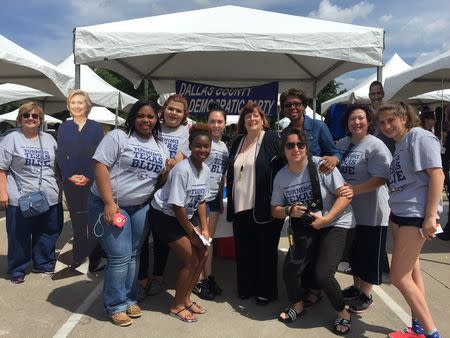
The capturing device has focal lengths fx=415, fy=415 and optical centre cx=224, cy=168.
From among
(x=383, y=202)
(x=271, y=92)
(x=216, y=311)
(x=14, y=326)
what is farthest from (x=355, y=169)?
(x=271, y=92)

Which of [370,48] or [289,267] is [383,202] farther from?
[370,48]

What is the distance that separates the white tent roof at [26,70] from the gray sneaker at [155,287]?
11.6 ft

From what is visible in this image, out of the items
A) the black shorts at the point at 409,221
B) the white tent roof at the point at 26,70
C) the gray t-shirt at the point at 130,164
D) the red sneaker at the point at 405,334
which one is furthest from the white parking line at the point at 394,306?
the white tent roof at the point at 26,70

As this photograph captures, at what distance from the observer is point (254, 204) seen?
3535 mm

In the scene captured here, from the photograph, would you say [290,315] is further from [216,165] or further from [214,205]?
[216,165]

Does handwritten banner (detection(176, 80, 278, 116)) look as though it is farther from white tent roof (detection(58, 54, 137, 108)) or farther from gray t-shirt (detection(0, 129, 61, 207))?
white tent roof (detection(58, 54, 137, 108))

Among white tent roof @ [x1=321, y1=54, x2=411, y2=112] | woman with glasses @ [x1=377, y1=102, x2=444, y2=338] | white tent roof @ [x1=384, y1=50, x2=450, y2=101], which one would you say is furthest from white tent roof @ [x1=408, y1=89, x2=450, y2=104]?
woman with glasses @ [x1=377, y1=102, x2=444, y2=338]

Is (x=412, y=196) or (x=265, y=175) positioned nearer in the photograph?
(x=412, y=196)

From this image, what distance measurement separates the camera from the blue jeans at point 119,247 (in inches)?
124

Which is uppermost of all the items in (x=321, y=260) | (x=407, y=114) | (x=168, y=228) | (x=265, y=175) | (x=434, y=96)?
(x=434, y=96)

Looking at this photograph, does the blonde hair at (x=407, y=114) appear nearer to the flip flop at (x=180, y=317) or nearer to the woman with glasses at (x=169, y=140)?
the woman with glasses at (x=169, y=140)

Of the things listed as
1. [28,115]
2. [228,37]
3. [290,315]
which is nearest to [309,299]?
[290,315]

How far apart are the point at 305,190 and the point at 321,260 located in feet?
1.77

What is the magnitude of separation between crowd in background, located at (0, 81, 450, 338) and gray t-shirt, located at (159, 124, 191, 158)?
13mm
